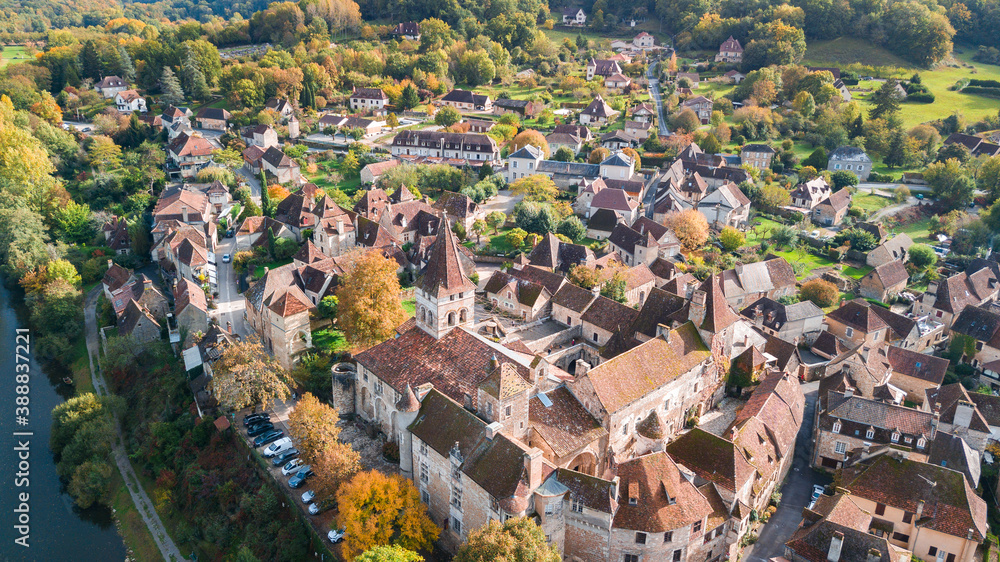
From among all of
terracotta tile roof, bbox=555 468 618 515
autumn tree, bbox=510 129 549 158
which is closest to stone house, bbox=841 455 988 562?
terracotta tile roof, bbox=555 468 618 515

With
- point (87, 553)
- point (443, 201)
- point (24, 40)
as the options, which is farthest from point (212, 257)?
point (24, 40)

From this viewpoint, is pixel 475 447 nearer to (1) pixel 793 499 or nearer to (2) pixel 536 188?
(1) pixel 793 499

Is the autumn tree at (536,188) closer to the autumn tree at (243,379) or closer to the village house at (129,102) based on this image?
the autumn tree at (243,379)

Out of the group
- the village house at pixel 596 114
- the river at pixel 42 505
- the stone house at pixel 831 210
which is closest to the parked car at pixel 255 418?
the river at pixel 42 505

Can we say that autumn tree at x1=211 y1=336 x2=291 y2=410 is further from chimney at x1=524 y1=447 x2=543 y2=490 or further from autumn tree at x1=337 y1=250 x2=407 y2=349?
chimney at x1=524 y1=447 x2=543 y2=490

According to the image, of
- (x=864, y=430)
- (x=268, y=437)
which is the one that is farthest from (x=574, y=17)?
(x=268, y=437)

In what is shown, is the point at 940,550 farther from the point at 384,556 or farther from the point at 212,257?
the point at 212,257
